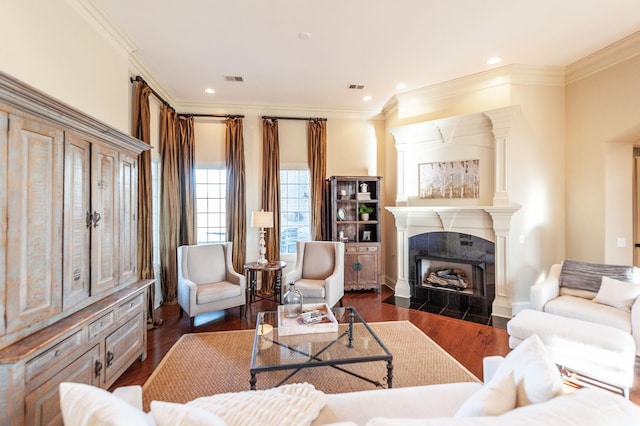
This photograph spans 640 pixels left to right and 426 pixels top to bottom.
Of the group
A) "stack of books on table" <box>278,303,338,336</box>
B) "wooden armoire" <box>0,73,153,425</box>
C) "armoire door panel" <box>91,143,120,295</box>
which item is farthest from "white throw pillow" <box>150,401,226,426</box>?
"armoire door panel" <box>91,143,120,295</box>

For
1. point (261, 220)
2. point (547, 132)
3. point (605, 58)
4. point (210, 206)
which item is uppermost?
point (605, 58)

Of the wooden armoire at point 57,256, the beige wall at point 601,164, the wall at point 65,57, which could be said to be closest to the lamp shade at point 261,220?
the wooden armoire at point 57,256

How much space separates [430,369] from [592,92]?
4053 millimetres

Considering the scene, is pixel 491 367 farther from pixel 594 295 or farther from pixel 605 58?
pixel 605 58

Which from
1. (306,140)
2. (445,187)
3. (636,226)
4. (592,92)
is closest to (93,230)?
(306,140)

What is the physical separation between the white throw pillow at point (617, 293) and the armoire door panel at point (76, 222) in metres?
4.68

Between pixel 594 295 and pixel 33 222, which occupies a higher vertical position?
pixel 33 222

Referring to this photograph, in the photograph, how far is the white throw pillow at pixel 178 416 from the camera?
0.91 metres

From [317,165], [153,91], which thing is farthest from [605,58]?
[153,91]

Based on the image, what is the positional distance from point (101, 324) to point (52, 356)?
48cm

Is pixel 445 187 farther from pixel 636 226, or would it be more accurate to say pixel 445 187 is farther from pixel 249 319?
pixel 249 319

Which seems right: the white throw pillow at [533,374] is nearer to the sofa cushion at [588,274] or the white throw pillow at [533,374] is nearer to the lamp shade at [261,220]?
the sofa cushion at [588,274]

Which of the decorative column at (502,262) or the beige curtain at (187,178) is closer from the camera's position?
the decorative column at (502,262)

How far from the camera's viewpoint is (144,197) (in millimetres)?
3502
